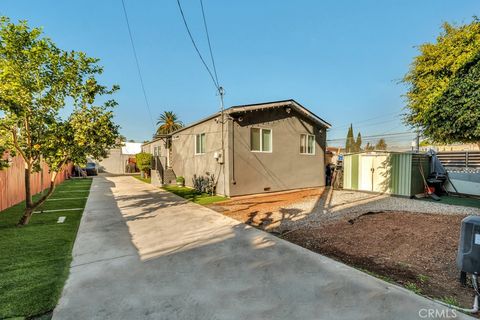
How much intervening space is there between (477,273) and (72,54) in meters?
8.82

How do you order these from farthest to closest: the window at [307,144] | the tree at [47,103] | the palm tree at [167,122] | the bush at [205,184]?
the palm tree at [167,122]
the window at [307,144]
the bush at [205,184]
the tree at [47,103]

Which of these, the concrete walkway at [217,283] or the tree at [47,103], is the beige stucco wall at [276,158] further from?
the concrete walkway at [217,283]

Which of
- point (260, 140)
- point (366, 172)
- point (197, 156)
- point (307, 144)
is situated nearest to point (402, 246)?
point (260, 140)

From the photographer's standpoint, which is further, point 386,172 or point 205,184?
point 205,184

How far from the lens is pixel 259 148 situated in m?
11.5

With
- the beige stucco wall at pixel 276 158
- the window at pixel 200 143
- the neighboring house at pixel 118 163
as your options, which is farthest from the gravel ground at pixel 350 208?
the neighboring house at pixel 118 163

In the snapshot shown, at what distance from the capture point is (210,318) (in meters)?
2.48

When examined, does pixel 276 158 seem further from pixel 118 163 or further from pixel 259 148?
pixel 118 163

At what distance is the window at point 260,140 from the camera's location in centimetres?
1130

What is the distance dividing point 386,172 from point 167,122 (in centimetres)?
3312

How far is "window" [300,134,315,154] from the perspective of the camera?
13.2 m

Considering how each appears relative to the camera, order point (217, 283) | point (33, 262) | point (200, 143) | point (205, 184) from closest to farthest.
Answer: point (217, 283), point (33, 262), point (205, 184), point (200, 143)

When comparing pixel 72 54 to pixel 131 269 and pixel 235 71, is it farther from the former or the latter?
pixel 235 71

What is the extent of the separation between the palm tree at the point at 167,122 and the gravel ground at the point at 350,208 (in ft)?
104
